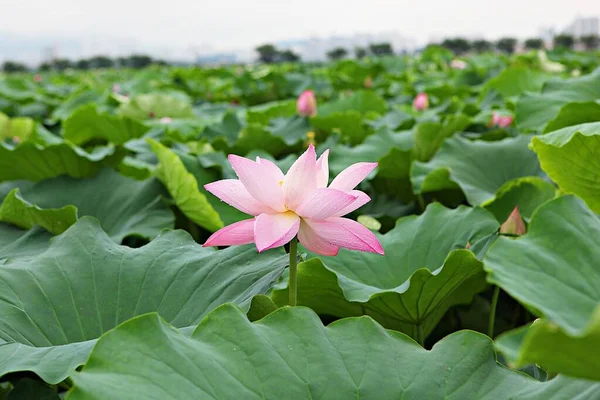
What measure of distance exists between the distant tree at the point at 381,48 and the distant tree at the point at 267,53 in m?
2.38

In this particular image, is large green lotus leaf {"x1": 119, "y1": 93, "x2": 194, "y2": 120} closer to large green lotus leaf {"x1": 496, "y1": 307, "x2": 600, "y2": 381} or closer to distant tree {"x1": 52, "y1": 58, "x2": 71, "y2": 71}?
large green lotus leaf {"x1": 496, "y1": 307, "x2": 600, "y2": 381}

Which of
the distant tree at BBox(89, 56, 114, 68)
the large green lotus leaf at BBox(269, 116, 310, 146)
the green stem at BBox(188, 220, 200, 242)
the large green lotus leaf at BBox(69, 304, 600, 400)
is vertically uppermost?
the large green lotus leaf at BBox(69, 304, 600, 400)

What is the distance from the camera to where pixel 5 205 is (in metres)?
1.46

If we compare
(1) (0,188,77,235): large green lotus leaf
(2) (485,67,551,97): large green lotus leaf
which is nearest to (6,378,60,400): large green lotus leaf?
(1) (0,188,77,235): large green lotus leaf

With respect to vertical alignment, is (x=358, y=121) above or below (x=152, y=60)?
above

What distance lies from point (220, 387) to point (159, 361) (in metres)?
0.07

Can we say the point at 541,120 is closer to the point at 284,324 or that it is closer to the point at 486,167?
the point at 486,167

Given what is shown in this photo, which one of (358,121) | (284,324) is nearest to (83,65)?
(358,121)

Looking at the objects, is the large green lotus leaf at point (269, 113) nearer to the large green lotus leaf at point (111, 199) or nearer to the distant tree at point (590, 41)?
the large green lotus leaf at point (111, 199)

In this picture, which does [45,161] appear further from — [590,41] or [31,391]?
[590,41]

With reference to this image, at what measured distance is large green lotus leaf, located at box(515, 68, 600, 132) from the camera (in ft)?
6.45

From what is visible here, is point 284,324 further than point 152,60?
No

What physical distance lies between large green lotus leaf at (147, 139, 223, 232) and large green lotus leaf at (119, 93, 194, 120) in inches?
75.2

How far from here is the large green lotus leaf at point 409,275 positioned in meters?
1.04
